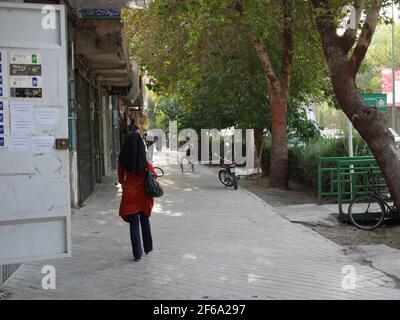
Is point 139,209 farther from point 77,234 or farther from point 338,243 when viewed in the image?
point 338,243

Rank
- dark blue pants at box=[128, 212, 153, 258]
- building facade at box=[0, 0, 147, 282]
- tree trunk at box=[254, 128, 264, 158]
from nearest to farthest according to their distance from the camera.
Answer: dark blue pants at box=[128, 212, 153, 258]
building facade at box=[0, 0, 147, 282]
tree trunk at box=[254, 128, 264, 158]

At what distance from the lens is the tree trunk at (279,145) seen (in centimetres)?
1627

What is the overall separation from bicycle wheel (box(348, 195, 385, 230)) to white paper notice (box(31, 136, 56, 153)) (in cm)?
655

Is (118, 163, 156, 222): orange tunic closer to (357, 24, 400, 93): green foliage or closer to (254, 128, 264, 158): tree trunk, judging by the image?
(254, 128, 264, 158): tree trunk

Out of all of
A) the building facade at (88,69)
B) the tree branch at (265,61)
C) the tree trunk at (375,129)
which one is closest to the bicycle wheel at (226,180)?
the tree branch at (265,61)

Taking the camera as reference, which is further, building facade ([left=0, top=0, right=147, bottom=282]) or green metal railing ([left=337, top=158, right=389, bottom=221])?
building facade ([left=0, top=0, right=147, bottom=282])

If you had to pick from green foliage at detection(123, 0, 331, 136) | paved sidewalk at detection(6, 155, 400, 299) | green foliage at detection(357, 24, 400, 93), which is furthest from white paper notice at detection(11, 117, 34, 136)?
green foliage at detection(357, 24, 400, 93)

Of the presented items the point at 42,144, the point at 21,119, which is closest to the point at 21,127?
the point at 21,119

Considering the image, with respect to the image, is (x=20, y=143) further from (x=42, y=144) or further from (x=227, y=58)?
(x=227, y=58)

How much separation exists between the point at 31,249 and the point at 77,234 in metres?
4.06

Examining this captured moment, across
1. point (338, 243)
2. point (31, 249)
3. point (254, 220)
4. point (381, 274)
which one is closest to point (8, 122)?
point (31, 249)

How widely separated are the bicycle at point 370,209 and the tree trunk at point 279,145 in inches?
236

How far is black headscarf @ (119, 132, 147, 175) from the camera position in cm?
711

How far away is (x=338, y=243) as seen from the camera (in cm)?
865
